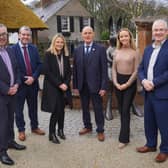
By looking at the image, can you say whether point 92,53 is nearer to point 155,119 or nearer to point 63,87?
point 63,87

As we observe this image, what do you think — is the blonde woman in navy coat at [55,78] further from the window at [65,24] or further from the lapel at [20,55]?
the window at [65,24]

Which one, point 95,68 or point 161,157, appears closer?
point 161,157

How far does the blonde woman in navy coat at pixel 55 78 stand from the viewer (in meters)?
5.87

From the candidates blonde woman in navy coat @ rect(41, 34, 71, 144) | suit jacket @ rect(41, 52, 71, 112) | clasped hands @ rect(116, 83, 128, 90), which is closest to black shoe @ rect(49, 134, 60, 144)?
blonde woman in navy coat @ rect(41, 34, 71, 144)

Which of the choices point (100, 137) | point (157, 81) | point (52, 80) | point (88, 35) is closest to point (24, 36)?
point (52, 80)

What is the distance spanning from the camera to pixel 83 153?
5551mm

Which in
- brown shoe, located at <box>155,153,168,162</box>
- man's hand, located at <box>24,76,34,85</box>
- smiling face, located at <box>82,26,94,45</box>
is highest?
smiling face, located at <box>82,26,94,45</box>

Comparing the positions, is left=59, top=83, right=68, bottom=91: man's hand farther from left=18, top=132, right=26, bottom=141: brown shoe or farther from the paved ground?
left=18, top=132, right=26, bottom=141: brown shoe

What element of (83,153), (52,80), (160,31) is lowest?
(83,153)

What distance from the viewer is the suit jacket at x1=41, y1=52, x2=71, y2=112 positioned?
587 cm

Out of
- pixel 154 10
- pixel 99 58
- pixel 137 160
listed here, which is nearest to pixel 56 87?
pixel 99 58

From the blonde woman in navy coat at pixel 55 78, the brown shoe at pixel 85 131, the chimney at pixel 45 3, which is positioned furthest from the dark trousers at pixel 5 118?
the chimney at pixel 45 3

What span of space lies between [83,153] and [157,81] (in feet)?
5.32

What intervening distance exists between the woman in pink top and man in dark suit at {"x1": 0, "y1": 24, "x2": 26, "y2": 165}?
5.26ft
